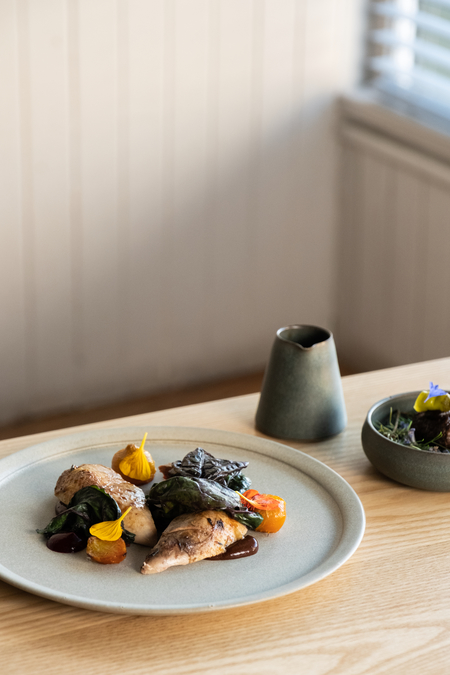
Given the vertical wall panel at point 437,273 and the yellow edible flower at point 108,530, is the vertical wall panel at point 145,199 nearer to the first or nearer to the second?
the vertical wall panel at point 437,273

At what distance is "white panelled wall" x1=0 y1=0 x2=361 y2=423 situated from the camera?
2.19 metres

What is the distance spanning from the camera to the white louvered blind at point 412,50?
94.3 inches

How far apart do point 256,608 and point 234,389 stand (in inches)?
76.8

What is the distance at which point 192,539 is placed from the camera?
733 millimetres

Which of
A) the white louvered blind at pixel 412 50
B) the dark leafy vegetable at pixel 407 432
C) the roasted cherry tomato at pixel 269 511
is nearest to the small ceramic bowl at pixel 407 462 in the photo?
the dark leafy vegetable at pixel 407 432

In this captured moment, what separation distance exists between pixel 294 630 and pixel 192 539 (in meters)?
0.12

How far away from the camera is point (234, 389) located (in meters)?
2.65

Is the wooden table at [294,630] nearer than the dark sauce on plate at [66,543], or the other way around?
the wooden table at [294,630]

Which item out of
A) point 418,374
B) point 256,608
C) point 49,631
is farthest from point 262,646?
point 418,374

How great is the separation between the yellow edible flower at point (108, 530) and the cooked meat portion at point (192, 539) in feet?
0.12

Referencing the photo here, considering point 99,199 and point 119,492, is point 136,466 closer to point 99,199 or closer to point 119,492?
point 119,492

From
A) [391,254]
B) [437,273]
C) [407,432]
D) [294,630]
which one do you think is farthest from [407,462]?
[391,254]

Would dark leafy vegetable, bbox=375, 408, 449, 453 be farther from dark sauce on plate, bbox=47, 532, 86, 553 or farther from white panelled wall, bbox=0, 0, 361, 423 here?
white panelled wall, bbox=0, 0, 361, 423

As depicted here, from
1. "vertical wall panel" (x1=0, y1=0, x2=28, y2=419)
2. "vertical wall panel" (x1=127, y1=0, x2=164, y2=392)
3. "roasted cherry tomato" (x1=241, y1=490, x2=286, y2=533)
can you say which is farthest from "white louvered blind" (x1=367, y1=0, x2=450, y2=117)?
"roasted cherry tomato" (x1=241, y1=490, x2=286, y2=533)
